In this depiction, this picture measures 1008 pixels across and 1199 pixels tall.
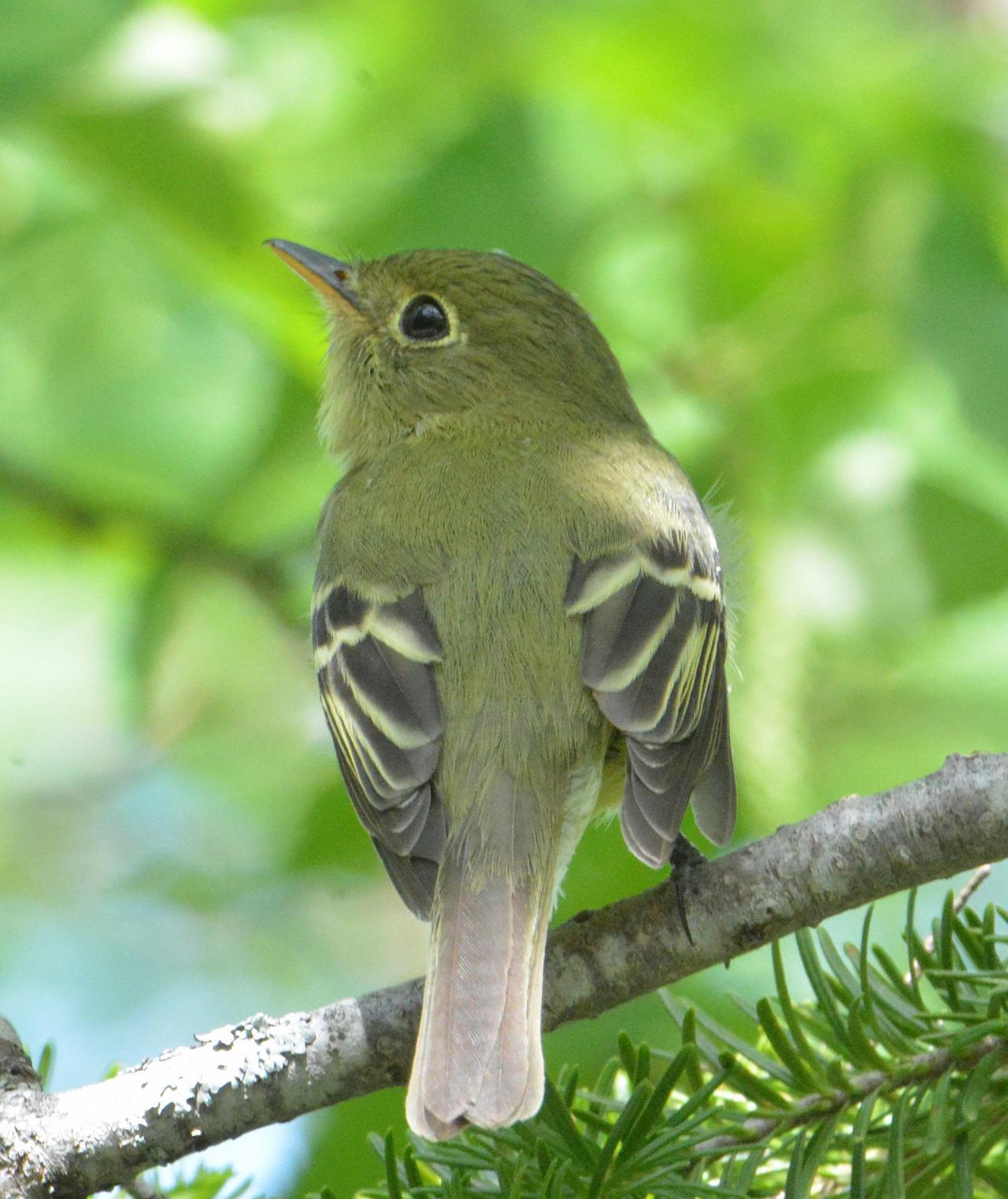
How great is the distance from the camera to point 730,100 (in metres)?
4.32

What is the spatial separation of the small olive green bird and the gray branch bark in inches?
3.9

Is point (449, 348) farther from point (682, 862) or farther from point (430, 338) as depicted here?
point (682, 862)

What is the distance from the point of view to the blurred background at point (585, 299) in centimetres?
380

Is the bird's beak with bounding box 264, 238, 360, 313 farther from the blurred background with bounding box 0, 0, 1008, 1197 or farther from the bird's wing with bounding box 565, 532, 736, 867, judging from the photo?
the bird's wing with bounding box 565, 532, 736, 867

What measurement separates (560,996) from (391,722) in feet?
2.32

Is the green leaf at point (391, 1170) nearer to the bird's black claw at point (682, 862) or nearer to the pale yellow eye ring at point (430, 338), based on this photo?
the bird's black claw at point (682, 862)

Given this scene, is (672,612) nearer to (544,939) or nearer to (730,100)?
(544,939)

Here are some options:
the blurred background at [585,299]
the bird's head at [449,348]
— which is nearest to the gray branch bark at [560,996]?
the blurred background at [585,299]

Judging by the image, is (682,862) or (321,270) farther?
(321,270)

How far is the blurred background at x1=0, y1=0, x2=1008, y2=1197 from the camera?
12.5ft

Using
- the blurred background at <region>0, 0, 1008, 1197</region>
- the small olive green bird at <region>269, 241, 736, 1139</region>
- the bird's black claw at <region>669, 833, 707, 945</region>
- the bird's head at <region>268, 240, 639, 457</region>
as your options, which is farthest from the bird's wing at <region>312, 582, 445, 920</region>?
the bird's head at <region>268, 240, 639, 457</region>

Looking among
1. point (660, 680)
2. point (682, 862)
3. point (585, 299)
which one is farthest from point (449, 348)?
point (682, 862)

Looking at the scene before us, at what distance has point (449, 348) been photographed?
455cm

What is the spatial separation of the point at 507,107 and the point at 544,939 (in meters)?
2.24
